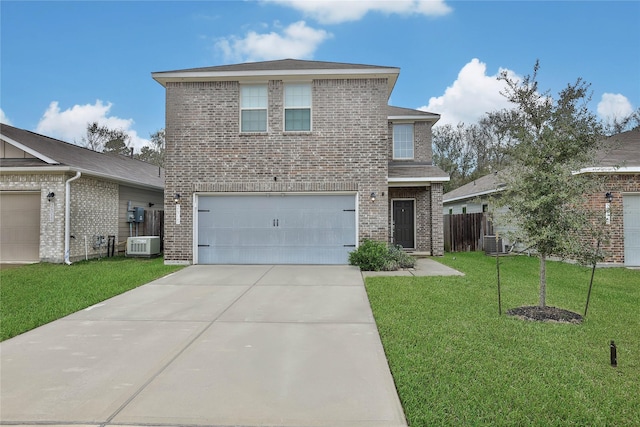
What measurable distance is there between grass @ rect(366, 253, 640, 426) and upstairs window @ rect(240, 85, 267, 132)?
6.23m

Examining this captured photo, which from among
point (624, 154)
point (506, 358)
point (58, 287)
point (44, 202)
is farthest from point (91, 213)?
point (624, 154)

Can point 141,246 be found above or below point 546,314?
above

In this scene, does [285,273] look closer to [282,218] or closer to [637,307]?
[282,218]

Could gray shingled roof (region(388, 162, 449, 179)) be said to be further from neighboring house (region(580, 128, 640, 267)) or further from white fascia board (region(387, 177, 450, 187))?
neighboring house (region(580, 128, 640, 267))

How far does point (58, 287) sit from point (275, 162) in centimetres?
600

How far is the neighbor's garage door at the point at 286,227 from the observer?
10938 mm

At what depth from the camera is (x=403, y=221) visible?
14.7 metres

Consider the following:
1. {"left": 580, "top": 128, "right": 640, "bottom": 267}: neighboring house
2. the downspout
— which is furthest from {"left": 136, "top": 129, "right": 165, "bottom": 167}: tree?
{"left": 580, "top": 128, "right": 640, "bottom": 267}: neighboring house

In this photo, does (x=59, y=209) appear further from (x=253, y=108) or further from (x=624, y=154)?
(x=624, y=154)

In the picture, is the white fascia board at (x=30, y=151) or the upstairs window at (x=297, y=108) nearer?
the upstairs window at (x=297, y=108)

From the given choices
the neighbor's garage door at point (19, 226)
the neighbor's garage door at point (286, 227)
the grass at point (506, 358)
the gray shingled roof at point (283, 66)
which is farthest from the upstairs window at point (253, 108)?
the neighbor's garage door at point (19, 226)

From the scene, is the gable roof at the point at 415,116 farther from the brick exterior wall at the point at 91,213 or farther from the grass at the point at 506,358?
the brick exterior wall at the point at 91,213

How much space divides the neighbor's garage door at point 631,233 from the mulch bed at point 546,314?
23.6 feet

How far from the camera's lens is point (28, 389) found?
3.31 m
